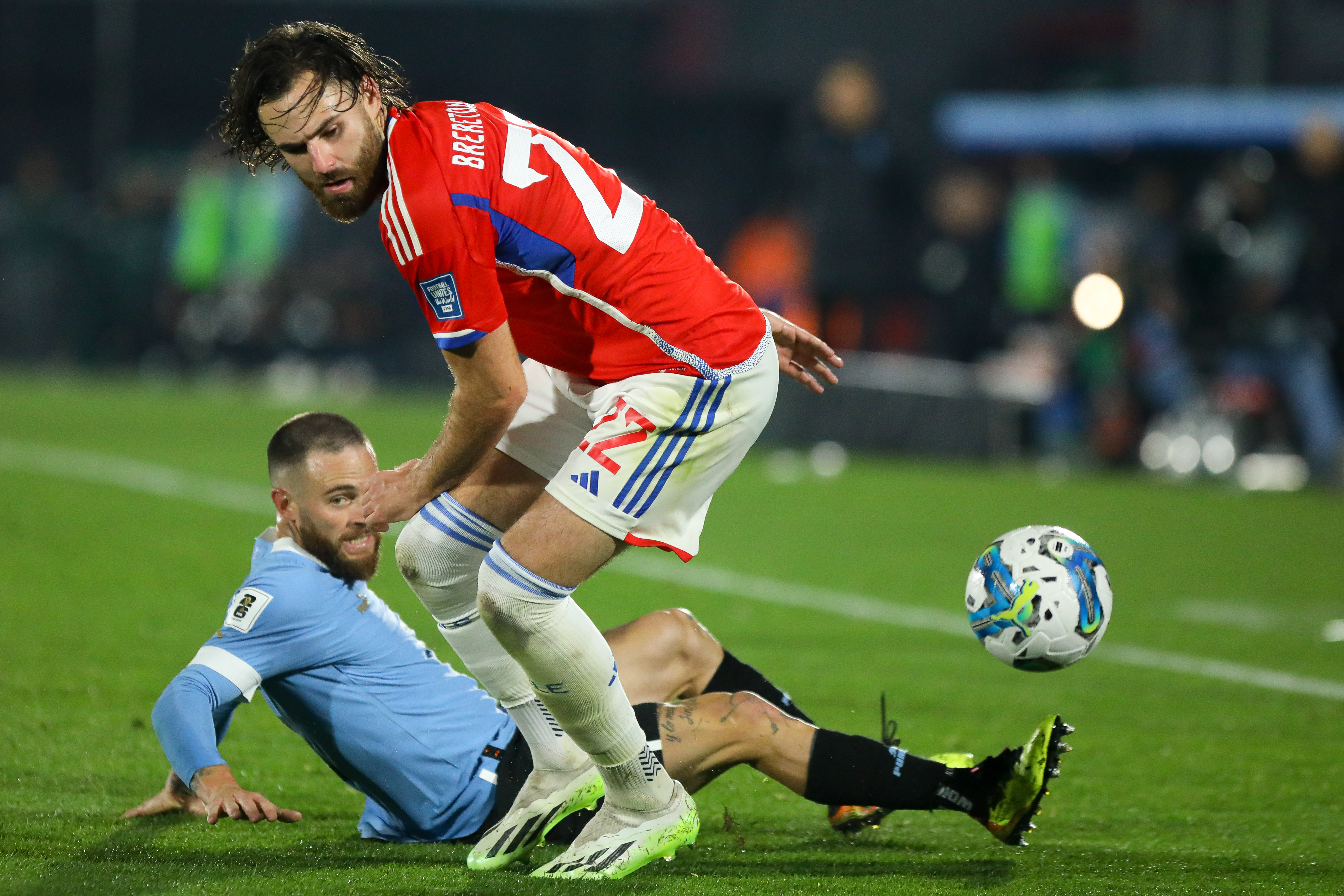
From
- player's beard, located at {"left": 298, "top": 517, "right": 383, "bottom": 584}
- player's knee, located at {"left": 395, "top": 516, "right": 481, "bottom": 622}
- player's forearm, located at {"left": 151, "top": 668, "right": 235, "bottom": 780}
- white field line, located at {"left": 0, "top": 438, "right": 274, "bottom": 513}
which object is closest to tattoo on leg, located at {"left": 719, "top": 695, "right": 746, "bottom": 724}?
player's knee, located at {"left": 395, "top": 516, "right": 481, "bottom": 622}

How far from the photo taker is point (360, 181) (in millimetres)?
3807

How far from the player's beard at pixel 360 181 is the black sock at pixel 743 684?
5.05ft

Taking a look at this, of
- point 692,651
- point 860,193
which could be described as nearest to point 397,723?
point 692,651

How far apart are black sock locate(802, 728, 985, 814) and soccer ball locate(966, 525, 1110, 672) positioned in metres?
0.38

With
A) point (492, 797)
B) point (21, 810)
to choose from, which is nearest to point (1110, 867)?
point (492, 797)

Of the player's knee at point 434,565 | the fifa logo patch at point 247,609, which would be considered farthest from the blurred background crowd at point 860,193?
the fifa logo patch at point 247,609

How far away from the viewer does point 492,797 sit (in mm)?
4215

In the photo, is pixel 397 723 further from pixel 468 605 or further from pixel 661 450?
pixel 661 450

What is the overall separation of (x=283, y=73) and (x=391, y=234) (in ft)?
1.43

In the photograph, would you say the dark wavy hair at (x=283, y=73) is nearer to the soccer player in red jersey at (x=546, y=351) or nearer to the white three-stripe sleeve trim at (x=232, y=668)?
the soccer player in red jersey at (x=546, y=351)

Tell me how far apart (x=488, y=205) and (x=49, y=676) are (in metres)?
3.35

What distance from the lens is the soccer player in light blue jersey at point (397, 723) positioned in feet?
13.1

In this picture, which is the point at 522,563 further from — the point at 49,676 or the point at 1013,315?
the point at 1013,315

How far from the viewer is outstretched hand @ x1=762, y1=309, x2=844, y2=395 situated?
15.1 feet
